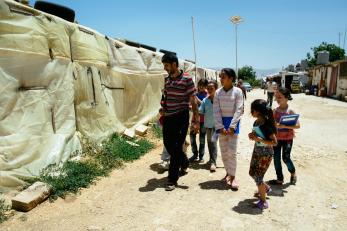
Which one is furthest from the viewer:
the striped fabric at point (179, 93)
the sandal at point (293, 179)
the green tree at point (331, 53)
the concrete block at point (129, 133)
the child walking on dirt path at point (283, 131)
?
the green tree at point (331, 53)

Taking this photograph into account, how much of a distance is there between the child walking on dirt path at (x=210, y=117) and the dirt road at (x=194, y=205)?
240mm

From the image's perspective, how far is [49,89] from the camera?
527 centimetres

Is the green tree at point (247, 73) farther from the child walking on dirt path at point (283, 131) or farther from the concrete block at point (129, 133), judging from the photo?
the child walking on dirt path at point (283, 131)

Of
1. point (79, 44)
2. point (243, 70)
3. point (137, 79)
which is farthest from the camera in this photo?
point (243, 70)

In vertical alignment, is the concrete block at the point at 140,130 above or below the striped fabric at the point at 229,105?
below

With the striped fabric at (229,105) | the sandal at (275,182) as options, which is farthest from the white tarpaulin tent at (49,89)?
the sandal at (275,182)

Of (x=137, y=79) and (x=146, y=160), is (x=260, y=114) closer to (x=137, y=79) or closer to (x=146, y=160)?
(x=146, y=160)

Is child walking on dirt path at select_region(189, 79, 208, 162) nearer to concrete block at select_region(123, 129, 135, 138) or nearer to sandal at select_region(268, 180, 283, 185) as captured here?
sandal at select_region(268, 180, 283, 185)

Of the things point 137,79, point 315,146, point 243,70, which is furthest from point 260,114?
point 243,70

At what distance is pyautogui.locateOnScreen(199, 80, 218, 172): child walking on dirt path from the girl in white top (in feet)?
2.63

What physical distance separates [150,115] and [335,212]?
654cm

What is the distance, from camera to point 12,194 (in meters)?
4.10

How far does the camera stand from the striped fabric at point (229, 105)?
4449 millimetres

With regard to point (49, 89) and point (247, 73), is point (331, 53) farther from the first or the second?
point (49, 89)
